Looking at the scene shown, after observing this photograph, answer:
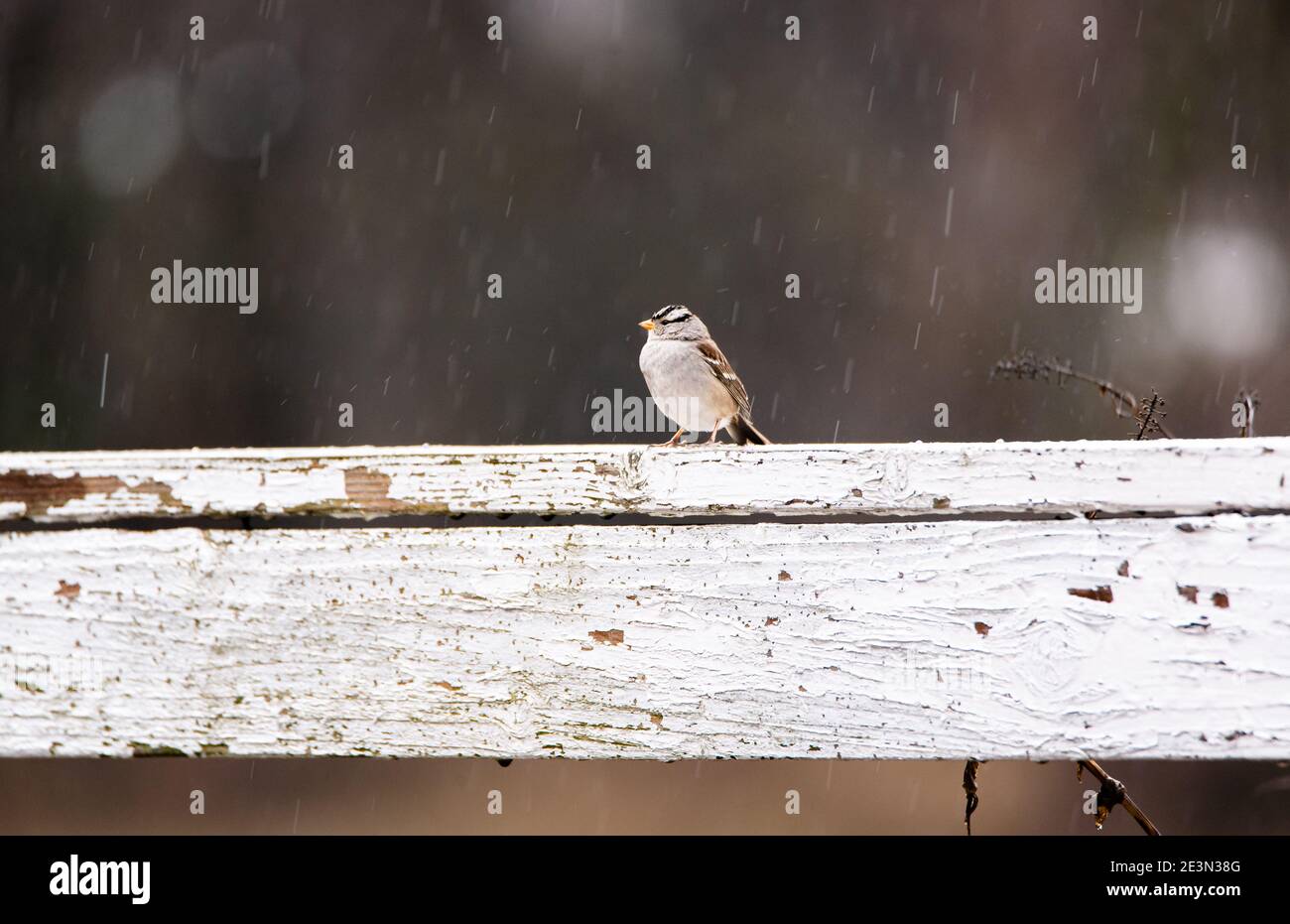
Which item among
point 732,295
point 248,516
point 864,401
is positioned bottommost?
point 248,516

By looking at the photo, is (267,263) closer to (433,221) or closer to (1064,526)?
(433,221)

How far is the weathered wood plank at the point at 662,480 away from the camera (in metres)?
0.77

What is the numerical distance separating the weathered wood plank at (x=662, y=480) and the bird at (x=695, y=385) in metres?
1.12

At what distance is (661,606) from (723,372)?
141 cm

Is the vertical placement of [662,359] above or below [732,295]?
below

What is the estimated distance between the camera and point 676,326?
97.6 inches

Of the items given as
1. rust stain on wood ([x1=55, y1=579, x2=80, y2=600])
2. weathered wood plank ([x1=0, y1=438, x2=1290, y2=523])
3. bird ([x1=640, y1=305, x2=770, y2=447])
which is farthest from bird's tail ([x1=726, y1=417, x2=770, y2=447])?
rust stain on wood ([x1=55, y1=579, x2=80, y2=600])

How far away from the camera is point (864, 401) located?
3.98 metres

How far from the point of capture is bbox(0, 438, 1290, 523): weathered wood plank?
766mm

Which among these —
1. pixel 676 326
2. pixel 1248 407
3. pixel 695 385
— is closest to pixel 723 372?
pixel 695 385

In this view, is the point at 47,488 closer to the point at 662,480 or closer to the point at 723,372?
the point at 662,480

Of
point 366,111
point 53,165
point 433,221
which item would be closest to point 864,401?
point 433,221

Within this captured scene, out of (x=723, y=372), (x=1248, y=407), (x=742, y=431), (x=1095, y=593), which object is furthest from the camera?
(x=742, y=431)

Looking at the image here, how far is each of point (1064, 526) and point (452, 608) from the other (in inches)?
18.8
